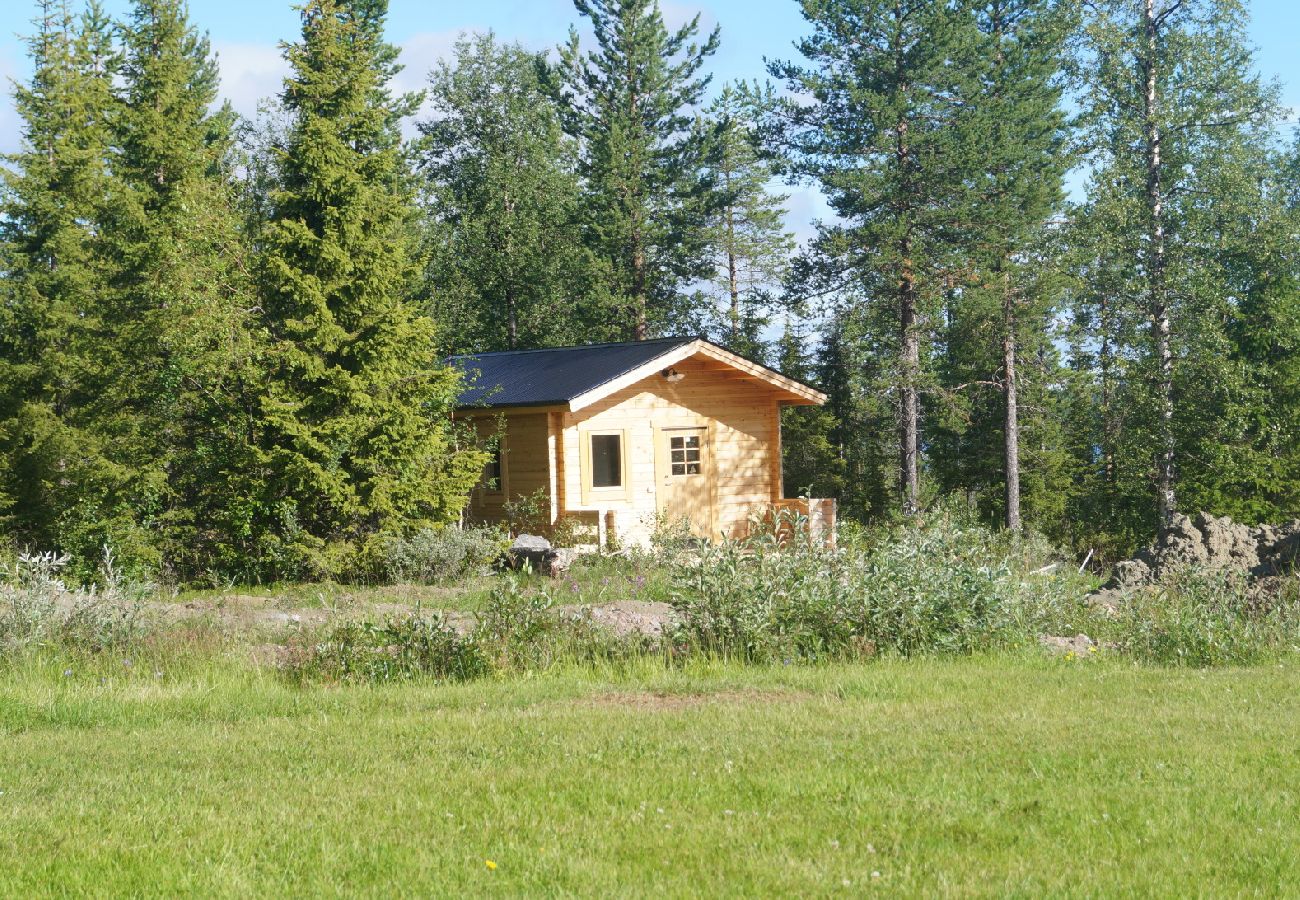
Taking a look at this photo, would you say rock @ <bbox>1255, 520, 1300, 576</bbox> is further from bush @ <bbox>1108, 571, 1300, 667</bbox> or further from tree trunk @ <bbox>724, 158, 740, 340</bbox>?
tree trunk @ <bbox>724, 158, 740, 340</bbox>

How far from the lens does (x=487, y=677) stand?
939cm

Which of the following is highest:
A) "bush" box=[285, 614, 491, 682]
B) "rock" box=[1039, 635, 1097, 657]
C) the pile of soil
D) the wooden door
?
the wooden door

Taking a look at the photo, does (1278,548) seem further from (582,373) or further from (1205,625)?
(582,373)

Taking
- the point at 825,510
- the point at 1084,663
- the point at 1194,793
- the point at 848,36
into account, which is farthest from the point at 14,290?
the point at 1194,793

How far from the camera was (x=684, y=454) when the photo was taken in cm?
2384

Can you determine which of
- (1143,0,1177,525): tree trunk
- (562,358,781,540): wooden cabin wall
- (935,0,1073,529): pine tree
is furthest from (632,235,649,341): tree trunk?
(1143,0,1177,525): tree trunk

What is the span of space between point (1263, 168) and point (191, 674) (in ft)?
89.6

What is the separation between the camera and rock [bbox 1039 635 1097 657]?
10033mm

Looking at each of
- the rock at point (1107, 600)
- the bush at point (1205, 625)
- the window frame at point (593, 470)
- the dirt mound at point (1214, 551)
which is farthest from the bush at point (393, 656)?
the window frame at point (593, 470)

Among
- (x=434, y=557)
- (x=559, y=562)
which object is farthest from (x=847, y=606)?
(x=559, y=562)

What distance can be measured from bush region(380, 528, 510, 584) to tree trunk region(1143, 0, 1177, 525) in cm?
1433

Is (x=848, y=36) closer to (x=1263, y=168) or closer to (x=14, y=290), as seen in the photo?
(x=1263, y=168)

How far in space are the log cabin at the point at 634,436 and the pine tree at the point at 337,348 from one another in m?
2.94

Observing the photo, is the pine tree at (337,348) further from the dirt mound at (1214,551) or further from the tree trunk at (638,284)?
the tree trunk at (638,284)
